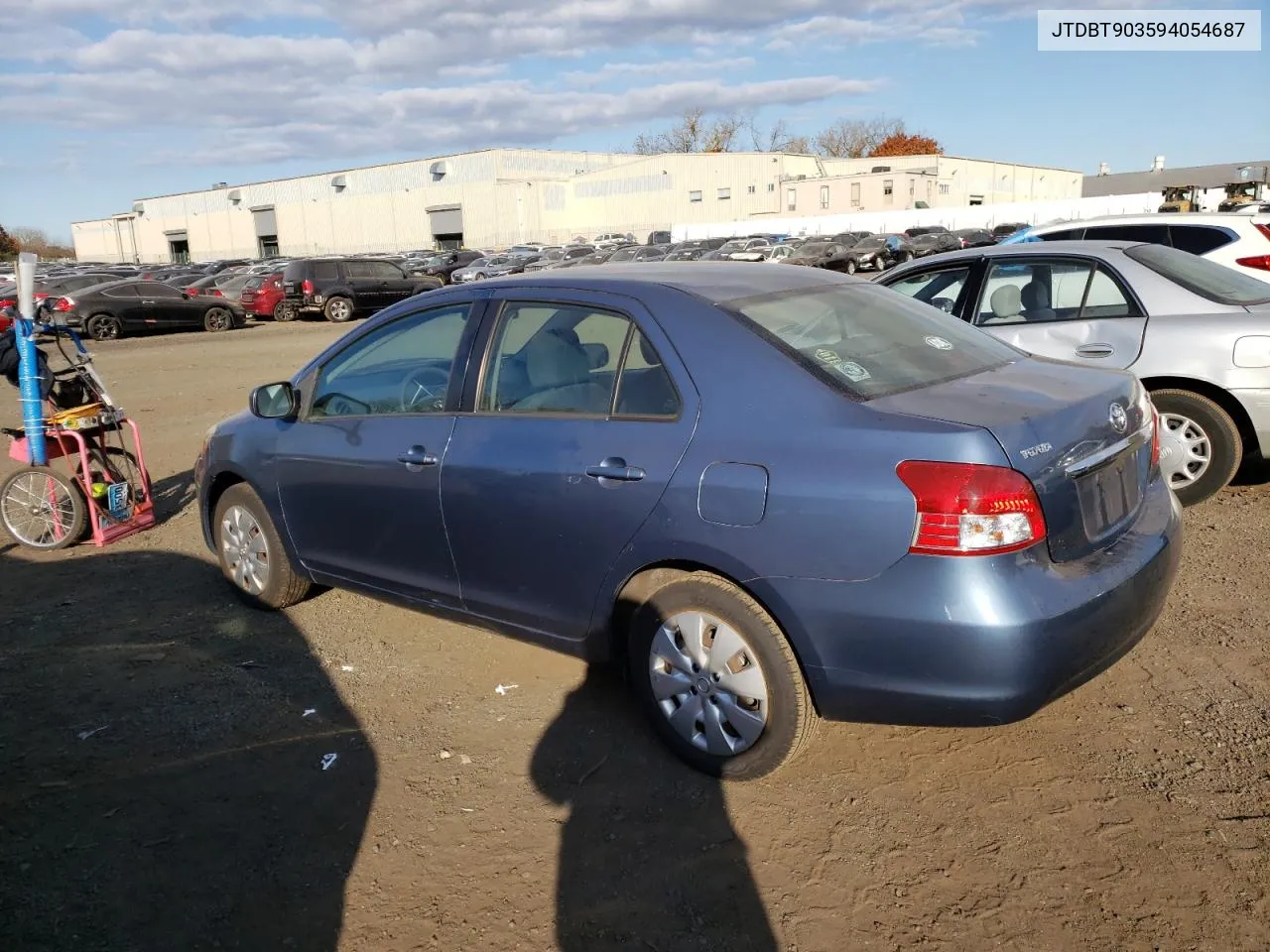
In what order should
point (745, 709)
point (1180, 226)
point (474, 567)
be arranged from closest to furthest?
point (745, 709)
point (474, 567)
point (1180, 226)

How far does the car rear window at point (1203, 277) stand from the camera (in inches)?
231

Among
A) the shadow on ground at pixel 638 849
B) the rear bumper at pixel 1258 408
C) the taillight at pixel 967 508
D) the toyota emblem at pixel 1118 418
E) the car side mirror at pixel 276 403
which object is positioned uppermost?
the car side mirror at pixel 276 403

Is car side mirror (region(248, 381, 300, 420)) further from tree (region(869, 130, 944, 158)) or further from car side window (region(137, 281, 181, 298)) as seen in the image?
tree (region(869, 130, 944, 158))

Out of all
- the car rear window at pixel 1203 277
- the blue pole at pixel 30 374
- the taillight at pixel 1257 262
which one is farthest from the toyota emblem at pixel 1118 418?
the taillight at pixel 1257 262

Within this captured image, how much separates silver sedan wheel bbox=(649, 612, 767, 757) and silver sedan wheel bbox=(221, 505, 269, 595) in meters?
2.51

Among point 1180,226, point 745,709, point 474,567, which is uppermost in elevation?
point 1180,226

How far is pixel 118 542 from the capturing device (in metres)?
6.64

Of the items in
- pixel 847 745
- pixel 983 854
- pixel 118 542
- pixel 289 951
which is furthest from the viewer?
pixel 118 542

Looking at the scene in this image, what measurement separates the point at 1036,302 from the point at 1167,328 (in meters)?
0.82

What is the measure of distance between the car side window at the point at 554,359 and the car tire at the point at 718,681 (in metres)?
0.75

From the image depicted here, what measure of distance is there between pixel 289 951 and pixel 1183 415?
5461 mm

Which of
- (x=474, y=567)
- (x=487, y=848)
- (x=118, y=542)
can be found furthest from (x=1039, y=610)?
(x=118, y=542)

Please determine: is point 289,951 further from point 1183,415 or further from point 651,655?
point 1183,415

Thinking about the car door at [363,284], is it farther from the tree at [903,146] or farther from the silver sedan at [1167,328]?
the tree at [903,146]
